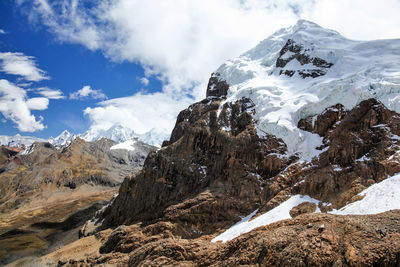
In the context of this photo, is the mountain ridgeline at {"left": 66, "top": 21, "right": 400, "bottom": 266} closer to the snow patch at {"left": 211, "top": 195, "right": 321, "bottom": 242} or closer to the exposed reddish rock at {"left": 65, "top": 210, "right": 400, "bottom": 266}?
the exposed reddish rock at {"left": 65, "top": 210, "right": 400, "bottom": 266}

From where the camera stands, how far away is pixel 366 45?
54312 millimetres

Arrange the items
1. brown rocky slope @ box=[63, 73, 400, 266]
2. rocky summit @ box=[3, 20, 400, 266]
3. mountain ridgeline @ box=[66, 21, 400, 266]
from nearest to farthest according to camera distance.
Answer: brown rocky slope @ box=[63, 73, 400, 266]
mountain ridgeline @ box=[66, 21, 400, 266]
rocky summit @ box=[3, 20, 400, 266]

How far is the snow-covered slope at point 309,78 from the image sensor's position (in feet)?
133

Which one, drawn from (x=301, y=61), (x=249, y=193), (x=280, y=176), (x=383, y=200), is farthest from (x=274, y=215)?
(x=301, y=61)

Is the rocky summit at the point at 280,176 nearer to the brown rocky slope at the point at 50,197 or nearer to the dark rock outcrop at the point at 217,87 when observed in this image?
the dark rock outcrop at the point at 217,87

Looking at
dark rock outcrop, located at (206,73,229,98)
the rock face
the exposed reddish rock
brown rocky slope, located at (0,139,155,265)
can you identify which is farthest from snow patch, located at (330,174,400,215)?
brown rocky slope, located at (0,139,155,265)

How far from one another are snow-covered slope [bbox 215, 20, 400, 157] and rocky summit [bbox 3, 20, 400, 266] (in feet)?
0.78

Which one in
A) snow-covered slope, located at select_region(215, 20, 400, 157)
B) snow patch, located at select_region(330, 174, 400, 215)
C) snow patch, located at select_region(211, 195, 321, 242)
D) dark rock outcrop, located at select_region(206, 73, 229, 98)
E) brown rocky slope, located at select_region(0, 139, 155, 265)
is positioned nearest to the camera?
snow patch, located at select_region(330, 174, 400, 215)

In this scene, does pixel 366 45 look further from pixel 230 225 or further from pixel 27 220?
pixel 27 220

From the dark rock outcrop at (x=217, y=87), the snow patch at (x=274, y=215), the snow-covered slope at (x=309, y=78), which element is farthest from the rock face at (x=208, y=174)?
the dark rock outcrop at (x=217, y=87)

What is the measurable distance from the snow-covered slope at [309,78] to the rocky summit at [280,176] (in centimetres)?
24

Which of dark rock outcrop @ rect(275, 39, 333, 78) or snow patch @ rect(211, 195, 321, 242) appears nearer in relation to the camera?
snow patch @ rect(211, 195, 321, 242)


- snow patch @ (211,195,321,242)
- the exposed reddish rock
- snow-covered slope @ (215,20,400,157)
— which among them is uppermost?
snow-covered slope @ (215,20,400,157)

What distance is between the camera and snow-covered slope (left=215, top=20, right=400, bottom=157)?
1592 inches
